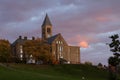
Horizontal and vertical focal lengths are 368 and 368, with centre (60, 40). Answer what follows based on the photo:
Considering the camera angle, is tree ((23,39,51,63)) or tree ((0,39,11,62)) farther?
tree ((0,39,11,62))

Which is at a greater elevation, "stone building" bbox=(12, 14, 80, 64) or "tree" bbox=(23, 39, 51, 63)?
"stone building" bbox=(12, 14, 80, 64)

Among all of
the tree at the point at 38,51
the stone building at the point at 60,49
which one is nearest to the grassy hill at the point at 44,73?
the tree at the point at 38,51

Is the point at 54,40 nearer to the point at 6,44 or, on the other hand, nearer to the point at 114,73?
the point at 6,44

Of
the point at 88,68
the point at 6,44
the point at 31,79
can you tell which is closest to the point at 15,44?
the point at 6,44

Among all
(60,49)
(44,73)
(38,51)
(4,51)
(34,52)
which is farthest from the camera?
(60,49)

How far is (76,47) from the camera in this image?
7515 inches

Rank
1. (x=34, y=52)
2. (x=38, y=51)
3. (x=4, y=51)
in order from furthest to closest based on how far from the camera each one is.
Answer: (x=4, y=51) < (x=38, y=51) < (x=34, y=52)

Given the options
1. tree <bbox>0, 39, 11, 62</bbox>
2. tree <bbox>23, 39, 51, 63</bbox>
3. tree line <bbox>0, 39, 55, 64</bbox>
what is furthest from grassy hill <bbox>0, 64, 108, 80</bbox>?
tree <bbox>0, 39, 11, 62</bbox>

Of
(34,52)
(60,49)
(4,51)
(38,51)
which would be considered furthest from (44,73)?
(60,49)

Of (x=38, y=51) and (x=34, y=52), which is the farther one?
(x=38, y=51)

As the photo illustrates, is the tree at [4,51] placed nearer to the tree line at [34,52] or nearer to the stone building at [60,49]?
the tree line at [34,52]

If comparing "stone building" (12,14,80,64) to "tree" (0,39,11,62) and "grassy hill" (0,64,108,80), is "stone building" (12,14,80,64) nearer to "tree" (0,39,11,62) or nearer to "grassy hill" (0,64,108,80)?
"tree" (0,39,11,62)

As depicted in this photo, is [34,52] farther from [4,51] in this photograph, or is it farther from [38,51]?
[4,51]

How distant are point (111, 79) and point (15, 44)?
159969 millimetres
